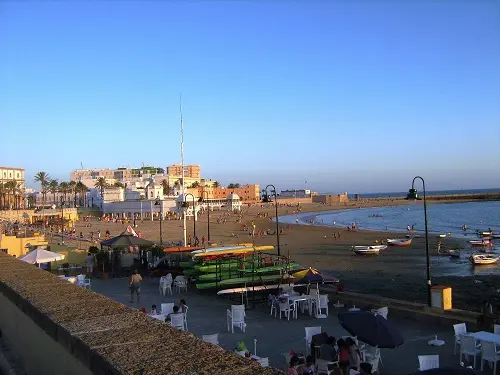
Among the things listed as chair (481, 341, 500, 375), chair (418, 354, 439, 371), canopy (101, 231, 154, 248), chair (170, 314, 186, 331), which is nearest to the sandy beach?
canopy (101, 231, 154, 248)

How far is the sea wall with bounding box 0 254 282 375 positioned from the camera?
284cm

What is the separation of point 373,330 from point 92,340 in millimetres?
6510

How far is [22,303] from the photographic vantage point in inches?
207

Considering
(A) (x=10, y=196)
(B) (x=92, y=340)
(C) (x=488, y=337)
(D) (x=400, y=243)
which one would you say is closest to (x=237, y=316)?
(C) (x=488, y=337)

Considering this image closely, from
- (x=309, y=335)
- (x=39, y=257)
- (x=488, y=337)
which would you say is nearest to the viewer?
(x=488, y=337)

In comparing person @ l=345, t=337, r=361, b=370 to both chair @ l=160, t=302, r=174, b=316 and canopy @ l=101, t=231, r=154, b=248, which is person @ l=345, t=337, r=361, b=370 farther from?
canopy @ l=101, t=231, r=154, b=248

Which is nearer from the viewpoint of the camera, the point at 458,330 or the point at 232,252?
the point at 458,330

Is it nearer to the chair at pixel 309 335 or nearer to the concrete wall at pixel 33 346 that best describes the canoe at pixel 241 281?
the chair at pixel 309 335

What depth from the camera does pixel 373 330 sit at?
28.9ft

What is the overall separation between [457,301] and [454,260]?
17.4 m

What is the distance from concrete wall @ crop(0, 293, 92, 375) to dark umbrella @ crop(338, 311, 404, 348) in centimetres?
A: 557

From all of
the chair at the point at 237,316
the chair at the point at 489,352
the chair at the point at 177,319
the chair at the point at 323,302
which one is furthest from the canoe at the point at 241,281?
the chair at the point at 489,352

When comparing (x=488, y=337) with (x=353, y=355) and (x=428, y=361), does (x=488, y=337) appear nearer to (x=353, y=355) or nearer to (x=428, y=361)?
(x=428, y=361)

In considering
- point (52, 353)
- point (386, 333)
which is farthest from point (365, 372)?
point (52, 353)
